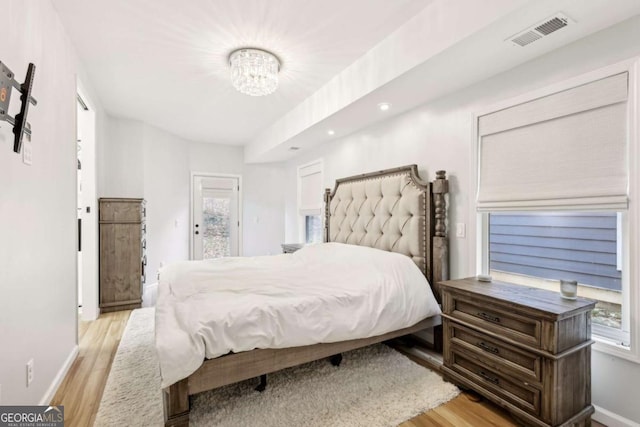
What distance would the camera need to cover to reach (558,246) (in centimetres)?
200

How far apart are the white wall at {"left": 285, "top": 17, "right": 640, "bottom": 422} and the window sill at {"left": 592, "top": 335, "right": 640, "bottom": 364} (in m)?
0.04

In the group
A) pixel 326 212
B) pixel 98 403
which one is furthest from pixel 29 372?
pixel 326 212

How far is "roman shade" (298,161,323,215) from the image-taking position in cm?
456

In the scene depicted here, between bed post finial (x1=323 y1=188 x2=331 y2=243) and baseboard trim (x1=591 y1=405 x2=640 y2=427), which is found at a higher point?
bed post finial (x1=323 y1=188 x2=331 y2=243)

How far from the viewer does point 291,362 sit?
181 cm

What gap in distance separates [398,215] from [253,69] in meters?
1.85

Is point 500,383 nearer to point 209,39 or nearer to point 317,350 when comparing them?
point 317,350

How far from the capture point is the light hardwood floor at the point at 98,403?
1676 millimetres

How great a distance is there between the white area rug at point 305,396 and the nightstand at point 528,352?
0.32m

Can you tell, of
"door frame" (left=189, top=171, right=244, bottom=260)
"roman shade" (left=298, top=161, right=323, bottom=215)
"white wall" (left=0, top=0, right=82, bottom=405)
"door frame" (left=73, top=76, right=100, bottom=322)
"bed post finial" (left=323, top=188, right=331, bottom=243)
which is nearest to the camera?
"white wall" (left=0, top=0, right=82, bottom=405)

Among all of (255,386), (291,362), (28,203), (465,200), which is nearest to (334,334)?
(291,362)

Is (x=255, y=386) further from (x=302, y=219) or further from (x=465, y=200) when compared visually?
→ (x=302, y=219)

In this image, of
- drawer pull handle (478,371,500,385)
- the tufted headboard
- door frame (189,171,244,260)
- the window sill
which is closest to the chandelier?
the tufted headboard

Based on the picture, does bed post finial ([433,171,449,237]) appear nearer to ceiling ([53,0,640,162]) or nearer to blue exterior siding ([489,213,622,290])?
blue exterior siding ([489,213,622,290])
